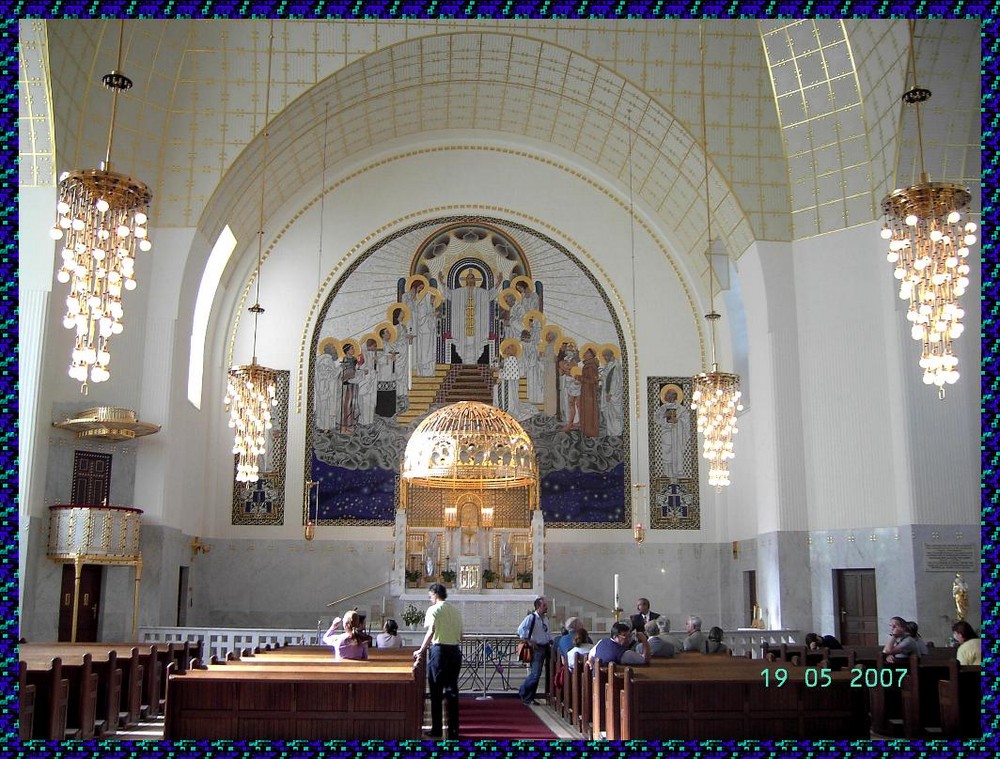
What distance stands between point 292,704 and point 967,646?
5588 mm

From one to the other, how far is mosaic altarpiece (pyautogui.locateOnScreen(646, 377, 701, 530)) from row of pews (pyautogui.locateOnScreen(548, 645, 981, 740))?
30.3 feet

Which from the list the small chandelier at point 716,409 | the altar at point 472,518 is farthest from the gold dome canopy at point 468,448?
the small chandelier at point 716,409

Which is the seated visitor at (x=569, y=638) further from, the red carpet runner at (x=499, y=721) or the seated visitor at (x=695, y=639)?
the seated visitor at (x=695, y=639)

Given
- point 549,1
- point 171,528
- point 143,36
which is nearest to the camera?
point 549,1

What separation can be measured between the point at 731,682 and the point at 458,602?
877 centimetres

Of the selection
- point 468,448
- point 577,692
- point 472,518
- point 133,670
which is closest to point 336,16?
point 133,670

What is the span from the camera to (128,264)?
8.32m

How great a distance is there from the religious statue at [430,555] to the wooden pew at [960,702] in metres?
9.71

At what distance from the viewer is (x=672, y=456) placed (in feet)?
→ 58.9

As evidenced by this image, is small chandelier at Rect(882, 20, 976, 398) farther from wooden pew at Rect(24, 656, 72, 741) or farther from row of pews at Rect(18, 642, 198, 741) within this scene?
wooden pew at Rect(24, 656, 72, 741)

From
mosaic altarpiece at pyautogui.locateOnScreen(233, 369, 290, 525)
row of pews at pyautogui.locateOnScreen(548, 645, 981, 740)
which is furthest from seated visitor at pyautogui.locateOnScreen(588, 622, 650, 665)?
mosaic altarpiece at pyautogui.locateOnScreen(233, 369, 290, 525)

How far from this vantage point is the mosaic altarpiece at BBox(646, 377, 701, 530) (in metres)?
17.7

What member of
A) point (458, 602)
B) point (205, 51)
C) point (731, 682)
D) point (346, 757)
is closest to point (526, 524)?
point (458, 602)

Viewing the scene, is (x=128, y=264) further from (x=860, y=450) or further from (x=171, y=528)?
(x=860, y=450)
